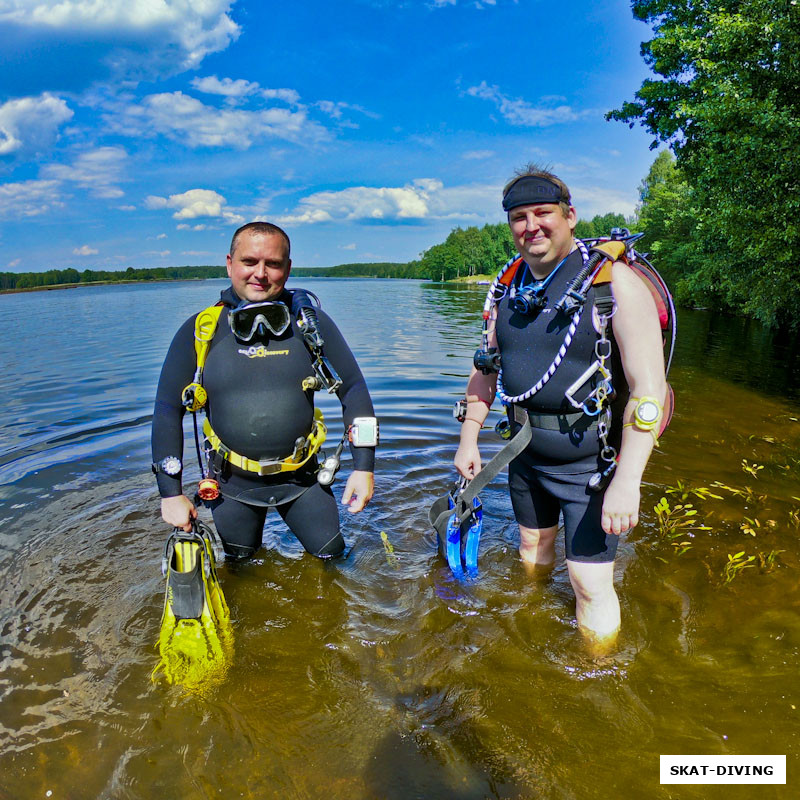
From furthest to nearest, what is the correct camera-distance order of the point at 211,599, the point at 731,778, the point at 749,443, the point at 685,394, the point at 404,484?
the point at 685,394 < the point at 749,443 < the point at 404,484 < the point at 211,599 < the point at 731,778

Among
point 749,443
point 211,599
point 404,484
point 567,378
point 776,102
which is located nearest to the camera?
point 567,378

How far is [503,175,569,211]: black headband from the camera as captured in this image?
2.91 meters

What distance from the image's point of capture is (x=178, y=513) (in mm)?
3383

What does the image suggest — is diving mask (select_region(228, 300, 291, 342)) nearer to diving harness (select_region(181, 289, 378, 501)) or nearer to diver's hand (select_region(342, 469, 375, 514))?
diving harness (select_region(181, 289, 378, 501))

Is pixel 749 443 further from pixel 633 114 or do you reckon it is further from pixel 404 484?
pixel 633 114

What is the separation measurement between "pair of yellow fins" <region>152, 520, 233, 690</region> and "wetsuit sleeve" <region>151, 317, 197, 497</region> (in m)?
0.37

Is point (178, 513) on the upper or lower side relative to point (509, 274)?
lower

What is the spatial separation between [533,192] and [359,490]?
6.87 feet

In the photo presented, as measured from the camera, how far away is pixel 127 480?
643 centimetres

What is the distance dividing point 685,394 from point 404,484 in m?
7.00

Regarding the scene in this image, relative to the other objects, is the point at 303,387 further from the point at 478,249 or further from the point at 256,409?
the point at 478,249

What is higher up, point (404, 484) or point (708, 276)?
point (708, 276)

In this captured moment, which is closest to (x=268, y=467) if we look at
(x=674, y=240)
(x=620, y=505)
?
(x=620, y=505)

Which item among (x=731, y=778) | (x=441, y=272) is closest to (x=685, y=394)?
(x=731, y=778)
